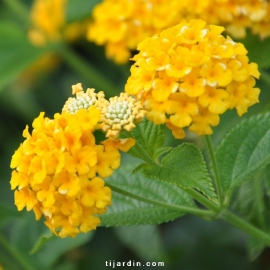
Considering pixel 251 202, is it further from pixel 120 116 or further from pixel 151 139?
pixel 120 116

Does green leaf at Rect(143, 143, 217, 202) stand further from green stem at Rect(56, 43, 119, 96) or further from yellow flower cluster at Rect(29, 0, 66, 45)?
yellow flower cluster at Rect(29, 0, 66, 45)

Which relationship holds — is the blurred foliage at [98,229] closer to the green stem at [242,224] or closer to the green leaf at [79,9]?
the green leaf at [79,9]

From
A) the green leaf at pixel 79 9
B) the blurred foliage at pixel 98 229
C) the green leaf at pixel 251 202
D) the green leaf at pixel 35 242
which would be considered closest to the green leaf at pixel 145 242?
the blurred foliage at pixel 98 229

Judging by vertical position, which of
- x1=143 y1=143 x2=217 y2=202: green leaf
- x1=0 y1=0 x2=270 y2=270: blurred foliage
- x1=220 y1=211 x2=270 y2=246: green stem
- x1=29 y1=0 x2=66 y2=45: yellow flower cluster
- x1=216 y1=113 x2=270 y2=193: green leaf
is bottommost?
x1=220 y1=211 x2=270 y2=246: green stem

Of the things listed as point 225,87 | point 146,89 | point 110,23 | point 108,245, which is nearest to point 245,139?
point 225,87

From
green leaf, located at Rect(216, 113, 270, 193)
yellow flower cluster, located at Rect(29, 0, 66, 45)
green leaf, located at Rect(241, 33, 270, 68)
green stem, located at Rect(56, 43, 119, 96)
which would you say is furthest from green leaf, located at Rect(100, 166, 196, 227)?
yellow flower cluster, located at Rect(29, 0, 66, 45)

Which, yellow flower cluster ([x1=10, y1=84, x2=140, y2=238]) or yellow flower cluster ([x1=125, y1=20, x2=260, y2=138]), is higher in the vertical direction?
yellow flower cluster ([x1=125, y1=20, x2=260, y2=138])

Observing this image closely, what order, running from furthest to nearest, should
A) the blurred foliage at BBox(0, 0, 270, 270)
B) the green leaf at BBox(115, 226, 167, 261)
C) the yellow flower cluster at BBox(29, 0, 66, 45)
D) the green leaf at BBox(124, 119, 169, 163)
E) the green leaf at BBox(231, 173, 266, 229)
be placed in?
the yellow flower cluster at BBox(29, 0, 66, 45) → the green leaf at BBox(115, 226, 167, 261) → the blurred foliage at BBox(0, 0, 270, 270) → the green leaf at BBox(231, 173, 266, 229) → the green leaf at BBox(124, 119, 169, 163)

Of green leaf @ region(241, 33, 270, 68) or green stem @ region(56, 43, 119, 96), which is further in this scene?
green stem @ region(56, 43, 119, 96)
